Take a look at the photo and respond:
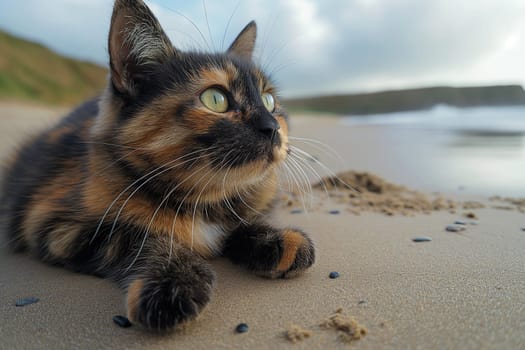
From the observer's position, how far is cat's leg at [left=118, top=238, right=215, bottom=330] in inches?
42.8

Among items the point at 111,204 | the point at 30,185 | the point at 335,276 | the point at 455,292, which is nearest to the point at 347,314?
the point at 335,276

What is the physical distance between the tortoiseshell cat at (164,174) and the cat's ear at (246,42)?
59 cm

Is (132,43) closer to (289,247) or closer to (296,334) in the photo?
(289,247)

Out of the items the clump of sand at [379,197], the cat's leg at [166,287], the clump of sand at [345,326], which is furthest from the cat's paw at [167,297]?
the clump of sand at [379,197]

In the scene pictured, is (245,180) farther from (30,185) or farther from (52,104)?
(52,104)

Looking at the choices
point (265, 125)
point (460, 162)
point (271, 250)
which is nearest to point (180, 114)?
point (265, 125)

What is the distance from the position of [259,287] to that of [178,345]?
1.38ft

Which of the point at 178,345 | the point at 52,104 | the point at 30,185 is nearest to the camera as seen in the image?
the point at 178,345

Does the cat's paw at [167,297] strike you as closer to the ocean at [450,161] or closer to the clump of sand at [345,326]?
the clump of sand at [345,326]

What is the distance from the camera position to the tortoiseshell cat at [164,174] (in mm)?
1428

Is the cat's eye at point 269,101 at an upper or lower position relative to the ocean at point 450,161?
upper

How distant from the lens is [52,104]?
12164 millimetres

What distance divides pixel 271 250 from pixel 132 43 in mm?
1060

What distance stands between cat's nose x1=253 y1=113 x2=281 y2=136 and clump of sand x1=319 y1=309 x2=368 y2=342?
727 millimetres
